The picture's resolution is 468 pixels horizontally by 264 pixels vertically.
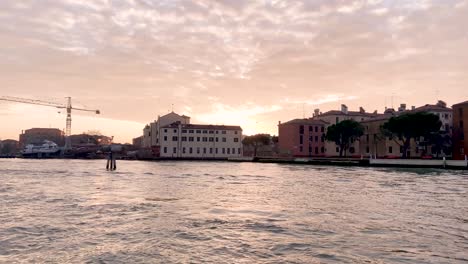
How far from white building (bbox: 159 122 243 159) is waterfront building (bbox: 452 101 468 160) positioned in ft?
213

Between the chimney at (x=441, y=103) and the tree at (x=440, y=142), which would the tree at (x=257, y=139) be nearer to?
the chimney at (x=441, y=103)

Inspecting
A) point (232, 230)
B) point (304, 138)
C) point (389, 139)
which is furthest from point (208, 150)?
point (232, 230)

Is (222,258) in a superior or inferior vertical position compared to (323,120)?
inferior

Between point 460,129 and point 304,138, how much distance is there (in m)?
44.6

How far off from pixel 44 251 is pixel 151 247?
277 centimetres

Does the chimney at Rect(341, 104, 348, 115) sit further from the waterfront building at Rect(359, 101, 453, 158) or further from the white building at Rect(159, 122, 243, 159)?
the white building at Rect(159, 122, 243, 159)

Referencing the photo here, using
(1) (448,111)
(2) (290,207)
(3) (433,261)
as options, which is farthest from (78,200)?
(1) (448,111)

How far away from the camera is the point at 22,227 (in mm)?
14938

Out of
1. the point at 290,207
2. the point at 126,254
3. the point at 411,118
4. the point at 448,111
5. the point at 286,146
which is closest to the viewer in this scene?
the point at 126,254

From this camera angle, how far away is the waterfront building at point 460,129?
79.9 meters

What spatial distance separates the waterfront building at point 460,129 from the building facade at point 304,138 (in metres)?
39.3

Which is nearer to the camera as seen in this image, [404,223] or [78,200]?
[404,223]

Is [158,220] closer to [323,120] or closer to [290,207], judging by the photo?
[290,207]

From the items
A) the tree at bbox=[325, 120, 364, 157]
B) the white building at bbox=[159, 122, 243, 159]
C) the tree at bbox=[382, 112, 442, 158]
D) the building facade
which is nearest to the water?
the tree at bbox=[382, 112, 442, 158]
